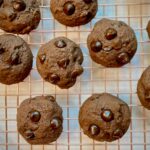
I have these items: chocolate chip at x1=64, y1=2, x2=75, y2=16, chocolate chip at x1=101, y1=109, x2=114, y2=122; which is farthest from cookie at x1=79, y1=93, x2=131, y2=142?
chocolate chip at x1=64, y1=2, x2=75, y2=16

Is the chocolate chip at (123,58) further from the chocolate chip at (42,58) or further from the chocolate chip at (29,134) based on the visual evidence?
the chocolate chip at (29,134)

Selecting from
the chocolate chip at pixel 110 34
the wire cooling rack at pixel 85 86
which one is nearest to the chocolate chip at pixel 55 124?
the wire cooling rack at pixel 85 86

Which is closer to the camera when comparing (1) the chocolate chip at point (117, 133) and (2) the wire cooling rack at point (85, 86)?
(1) the chocolate chip at point (117, 133)

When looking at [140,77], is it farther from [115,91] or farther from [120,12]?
[120,12]

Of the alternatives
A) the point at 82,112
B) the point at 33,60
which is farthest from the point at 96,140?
the point at 33,60

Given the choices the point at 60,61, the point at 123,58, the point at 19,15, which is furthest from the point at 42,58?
the point at 123,58
